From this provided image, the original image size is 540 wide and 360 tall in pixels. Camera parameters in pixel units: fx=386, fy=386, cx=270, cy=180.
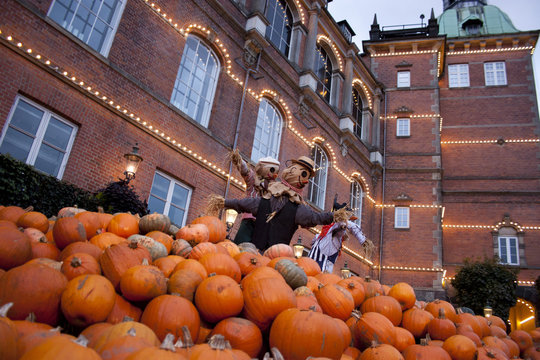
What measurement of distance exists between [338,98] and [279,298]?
16.5 metres

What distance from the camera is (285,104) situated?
46.2 feet

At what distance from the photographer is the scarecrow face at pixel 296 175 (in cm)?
519

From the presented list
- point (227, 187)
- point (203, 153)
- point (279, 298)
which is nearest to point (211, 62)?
point (203, 153)

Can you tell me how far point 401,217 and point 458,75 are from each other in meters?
10.3

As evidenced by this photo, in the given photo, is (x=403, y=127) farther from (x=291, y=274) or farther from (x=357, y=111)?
(x=291, y=274)

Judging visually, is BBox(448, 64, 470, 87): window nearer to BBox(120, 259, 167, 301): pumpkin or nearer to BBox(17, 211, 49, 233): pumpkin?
BBox(17, 211, 49, 233): pumpkin

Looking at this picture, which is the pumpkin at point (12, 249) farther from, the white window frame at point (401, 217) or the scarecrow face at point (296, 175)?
the white window frame at point (401, 217)

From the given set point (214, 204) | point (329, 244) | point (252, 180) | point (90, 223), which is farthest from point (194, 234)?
point (329, 244)

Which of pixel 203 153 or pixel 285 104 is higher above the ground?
pixel 285 104

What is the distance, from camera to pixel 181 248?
125 inches

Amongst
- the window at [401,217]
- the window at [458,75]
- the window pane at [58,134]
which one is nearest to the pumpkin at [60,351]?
the window pane at [58,134]

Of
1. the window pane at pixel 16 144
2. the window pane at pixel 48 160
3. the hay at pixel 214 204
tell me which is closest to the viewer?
the hay at pixel 214 204

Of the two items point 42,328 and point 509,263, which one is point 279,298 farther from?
→ point 509,263

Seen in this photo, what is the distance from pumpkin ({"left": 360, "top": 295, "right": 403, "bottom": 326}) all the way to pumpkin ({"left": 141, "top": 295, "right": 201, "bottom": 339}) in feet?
4.89
